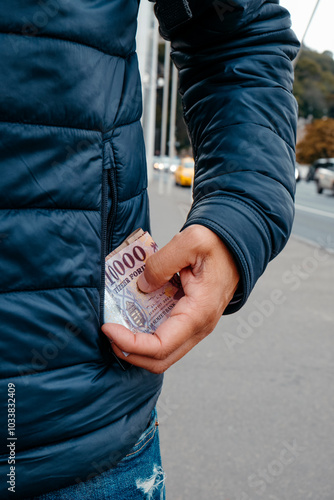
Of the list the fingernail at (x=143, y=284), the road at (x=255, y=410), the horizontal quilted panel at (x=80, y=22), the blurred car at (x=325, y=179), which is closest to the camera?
the horizontal quilted panel at (x=80, y=22)

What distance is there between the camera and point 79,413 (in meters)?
0.97

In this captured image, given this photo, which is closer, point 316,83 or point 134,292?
point 134,292

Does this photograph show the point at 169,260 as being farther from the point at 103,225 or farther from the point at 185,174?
the point at 185,174

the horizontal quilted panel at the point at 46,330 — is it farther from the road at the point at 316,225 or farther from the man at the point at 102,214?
the road at the point at 316,225

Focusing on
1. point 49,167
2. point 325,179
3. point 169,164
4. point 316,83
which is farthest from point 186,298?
point 316,83

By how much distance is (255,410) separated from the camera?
10.7 feet

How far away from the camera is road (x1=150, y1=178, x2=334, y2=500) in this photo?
8.68ft

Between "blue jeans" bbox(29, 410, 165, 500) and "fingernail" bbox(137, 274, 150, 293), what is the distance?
0.89 feet

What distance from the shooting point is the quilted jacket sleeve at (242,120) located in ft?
3.36

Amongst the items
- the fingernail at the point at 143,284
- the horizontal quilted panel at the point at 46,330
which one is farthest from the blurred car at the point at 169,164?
the horizontal quilted panel at the point at 46,330

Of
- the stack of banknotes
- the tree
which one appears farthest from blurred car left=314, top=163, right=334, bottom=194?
the tree

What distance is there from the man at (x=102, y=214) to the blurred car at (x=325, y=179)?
26.5 meters

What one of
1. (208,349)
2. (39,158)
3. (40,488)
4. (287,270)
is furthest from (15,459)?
(287,270)

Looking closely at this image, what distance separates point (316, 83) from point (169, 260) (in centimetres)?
8989
